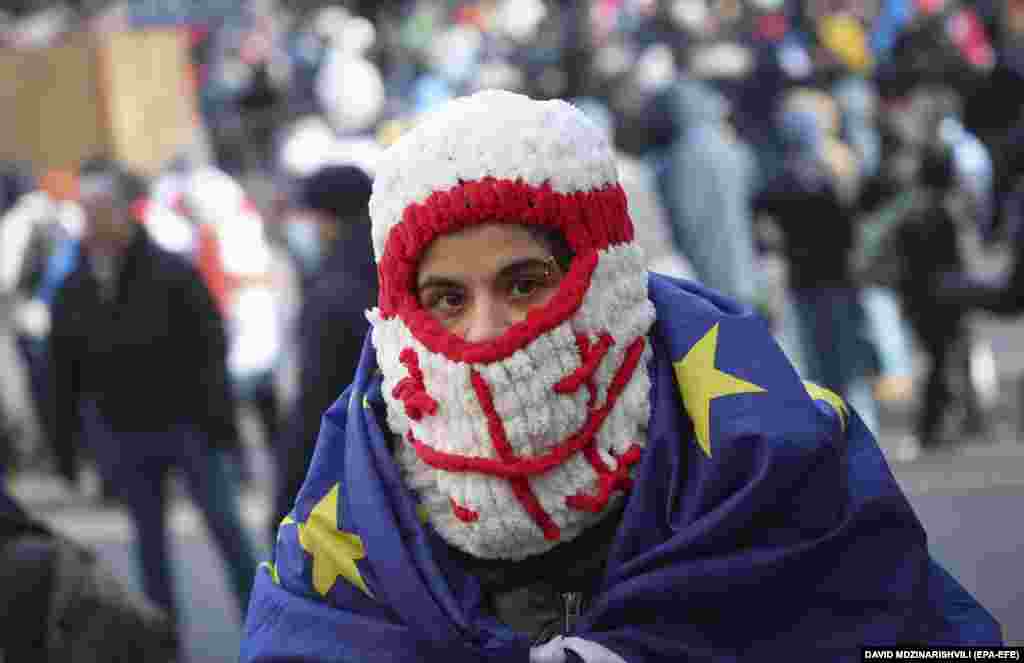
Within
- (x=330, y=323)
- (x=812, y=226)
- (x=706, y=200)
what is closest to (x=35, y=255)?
(x=706, y=200)

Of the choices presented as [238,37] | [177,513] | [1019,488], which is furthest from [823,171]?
[238,37]

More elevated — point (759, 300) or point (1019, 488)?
point (759, 300)

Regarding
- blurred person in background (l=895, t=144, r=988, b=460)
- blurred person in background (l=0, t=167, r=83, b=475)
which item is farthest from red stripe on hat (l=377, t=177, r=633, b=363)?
blurred person in background (l=0, t=167, r=83, b=475)

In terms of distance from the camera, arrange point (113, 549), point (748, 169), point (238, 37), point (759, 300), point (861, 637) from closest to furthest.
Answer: point (861, 637)
point (113, 549)
point (759, 300)
point (748, 169)
point (238, 37)

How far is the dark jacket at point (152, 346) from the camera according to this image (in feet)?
24.6

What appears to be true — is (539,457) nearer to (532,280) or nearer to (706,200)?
(532,280)

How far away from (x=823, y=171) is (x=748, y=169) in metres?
2.75

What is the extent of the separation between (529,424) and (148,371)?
4.60 metres

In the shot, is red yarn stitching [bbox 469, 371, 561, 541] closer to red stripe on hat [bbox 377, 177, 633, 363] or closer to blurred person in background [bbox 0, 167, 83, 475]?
red stripe on hat [bbox 377, 177, 633, 363]

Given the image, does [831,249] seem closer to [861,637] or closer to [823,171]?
[823,171]

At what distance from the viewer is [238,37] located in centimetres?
2352

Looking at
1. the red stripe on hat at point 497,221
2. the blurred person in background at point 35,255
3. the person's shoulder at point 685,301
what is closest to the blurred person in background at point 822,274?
the blurred person in background at point 35,255

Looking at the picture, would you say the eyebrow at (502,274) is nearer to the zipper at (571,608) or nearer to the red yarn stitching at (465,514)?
the red yarn stitching at (465,514)

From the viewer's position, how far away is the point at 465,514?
3113 mm
